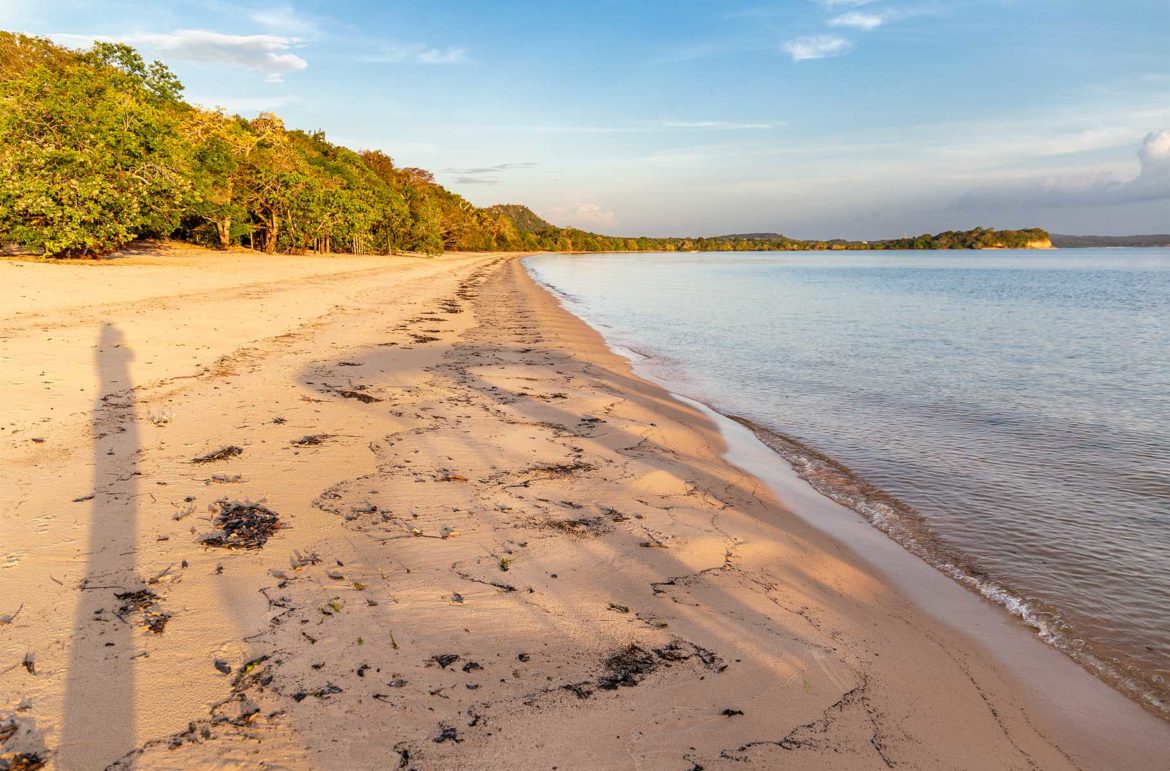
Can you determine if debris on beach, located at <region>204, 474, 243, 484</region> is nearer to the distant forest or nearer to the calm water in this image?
the calm water

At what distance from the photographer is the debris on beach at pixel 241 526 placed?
446 centimetres

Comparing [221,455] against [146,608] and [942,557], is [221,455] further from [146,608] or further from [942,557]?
[942,557]

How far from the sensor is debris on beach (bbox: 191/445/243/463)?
606 cm

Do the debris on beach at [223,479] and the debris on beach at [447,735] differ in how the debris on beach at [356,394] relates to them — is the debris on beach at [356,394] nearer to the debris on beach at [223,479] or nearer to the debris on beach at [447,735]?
the debris on beach at [223,479]

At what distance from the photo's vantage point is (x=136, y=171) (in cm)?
2533

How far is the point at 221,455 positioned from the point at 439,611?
12.6 ft

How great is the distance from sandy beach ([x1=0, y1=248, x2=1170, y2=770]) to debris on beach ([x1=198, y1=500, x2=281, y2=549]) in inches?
1.3

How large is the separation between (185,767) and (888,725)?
3.44 meters

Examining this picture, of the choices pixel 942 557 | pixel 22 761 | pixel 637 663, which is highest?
pixel 22 761

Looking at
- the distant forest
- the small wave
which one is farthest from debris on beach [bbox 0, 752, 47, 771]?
the distant forest

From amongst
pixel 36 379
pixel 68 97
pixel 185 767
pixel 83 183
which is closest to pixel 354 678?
pixel 185 767

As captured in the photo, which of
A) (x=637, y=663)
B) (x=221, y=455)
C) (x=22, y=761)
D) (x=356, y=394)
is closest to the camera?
(x=22, y=761)

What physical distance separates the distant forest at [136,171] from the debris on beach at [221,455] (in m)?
22.3

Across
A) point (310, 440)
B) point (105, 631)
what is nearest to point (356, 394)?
point (310, 440)
